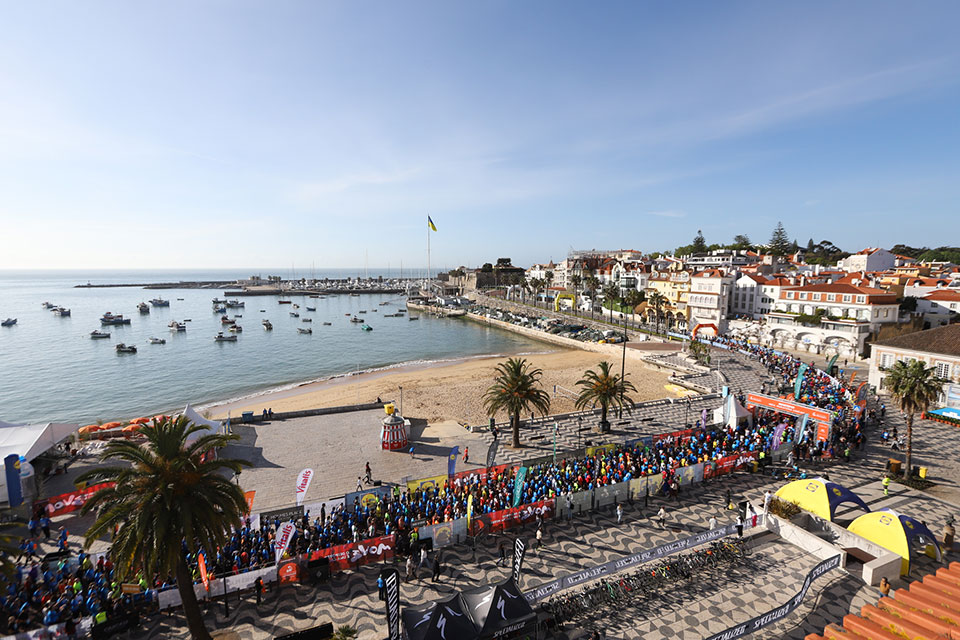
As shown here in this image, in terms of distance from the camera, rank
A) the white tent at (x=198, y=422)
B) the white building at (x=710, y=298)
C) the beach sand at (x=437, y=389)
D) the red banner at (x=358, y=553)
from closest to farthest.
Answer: the red banner at (x=358, y=553) < the white tent at (x=198, y=422) < the beach sand at (x=437, y=389) < the white building at (x=710, y=298)

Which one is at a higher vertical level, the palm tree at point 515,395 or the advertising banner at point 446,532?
the palm tree at point 515,395

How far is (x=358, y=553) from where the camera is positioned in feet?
51.8

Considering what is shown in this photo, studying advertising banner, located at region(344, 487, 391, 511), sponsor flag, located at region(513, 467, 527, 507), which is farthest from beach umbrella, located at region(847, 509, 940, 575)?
advertising banner, located at region(344, 487, 391, 511)

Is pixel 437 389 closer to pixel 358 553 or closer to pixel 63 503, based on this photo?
pixel 63 503

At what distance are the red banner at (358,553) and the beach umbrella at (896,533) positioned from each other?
1748 cm

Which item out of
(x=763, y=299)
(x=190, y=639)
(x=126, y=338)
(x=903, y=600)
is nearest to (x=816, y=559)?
(x=903, y=600)

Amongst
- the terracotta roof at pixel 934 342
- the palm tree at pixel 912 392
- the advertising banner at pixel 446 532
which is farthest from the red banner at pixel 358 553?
the terracotta roof at pixel 934 342

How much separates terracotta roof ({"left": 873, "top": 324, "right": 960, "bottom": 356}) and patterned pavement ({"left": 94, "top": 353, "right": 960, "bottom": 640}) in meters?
18.8

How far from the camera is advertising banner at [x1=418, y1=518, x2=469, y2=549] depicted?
16.5 meters

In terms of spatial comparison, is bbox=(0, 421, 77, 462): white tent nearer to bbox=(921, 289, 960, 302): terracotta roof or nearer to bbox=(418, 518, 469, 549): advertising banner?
bbox=(418, 518, 469, 549): advertising banner

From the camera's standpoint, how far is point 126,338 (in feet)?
284

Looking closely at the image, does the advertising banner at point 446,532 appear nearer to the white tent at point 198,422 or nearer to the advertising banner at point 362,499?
the advertising banner at point 362,499

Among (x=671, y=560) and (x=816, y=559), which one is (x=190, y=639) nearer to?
(x=671, y=560)

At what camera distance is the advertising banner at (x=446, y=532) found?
54.1ft
